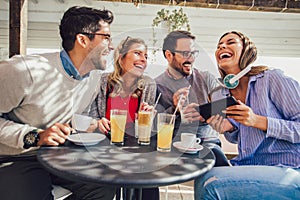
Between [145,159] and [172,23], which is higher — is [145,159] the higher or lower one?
the lower one

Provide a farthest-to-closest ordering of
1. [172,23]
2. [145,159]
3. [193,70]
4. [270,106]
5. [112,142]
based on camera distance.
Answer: [172,23]
[193,70]
[270,106]
[112,142]
[145,159]

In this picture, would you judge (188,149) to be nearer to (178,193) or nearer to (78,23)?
(78,23)

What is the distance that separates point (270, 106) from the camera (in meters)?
1.57

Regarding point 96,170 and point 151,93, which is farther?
point 151,93

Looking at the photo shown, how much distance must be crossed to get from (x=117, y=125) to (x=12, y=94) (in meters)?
0.56

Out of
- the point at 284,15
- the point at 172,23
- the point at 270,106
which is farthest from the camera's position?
the point at 284,15

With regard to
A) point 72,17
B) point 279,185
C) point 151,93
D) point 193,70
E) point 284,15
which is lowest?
point 279,185

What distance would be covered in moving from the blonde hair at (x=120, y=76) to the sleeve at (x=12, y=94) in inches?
24.3

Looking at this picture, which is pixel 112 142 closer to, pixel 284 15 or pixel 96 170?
pixel 96 170

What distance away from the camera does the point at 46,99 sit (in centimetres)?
150

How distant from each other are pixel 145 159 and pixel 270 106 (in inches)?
32.9

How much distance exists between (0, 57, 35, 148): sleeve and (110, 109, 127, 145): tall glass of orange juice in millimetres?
414

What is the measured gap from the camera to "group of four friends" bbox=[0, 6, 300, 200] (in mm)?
1314

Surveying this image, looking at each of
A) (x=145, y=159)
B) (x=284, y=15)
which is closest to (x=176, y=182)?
(x=145, y=159)
